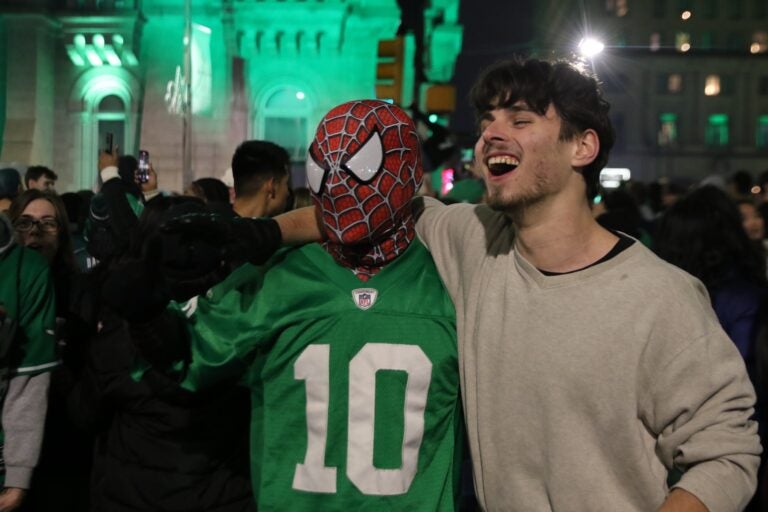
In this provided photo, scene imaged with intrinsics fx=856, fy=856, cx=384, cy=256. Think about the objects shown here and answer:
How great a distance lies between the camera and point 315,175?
8.74 ft

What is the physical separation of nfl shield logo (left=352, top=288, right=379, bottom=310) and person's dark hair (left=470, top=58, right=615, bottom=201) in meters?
0.68

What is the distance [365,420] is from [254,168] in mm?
2479

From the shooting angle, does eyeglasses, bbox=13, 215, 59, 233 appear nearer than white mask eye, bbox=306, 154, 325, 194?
No

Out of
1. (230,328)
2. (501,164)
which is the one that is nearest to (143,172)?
(230,328)

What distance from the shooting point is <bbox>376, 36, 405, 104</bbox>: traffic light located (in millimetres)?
11070

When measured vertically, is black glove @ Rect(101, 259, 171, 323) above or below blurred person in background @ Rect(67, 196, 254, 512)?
above

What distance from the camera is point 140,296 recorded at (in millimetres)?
2223

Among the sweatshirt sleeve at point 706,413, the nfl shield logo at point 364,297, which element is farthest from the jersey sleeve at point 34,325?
the sweatshirt sleeve at point 706,413

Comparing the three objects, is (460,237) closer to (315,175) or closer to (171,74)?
(315,175)

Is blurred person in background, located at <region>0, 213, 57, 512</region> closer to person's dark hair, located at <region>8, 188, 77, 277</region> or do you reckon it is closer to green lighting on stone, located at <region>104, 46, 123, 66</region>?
person's dark hair, located at <region>8, 188, 77, 277</region>

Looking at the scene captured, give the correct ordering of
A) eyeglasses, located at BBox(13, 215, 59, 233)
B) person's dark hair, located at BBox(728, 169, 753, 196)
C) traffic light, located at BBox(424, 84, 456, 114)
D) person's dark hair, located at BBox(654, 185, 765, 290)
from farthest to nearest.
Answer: traffic light, located at BBox(424, 84, 456, 114)
person's dark hair, located at BBox(728, 169, 753, 196)
eyeglasses, located at BBox(13, 215, 59, 233)
person's dark hair, located at BBox(654, 185, 765, 290)

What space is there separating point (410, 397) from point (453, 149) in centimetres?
→ 1023

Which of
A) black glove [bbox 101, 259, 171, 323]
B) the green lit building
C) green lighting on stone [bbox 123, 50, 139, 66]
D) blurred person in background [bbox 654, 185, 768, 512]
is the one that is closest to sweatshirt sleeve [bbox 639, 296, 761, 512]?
black glove [bbox 101, 259, 171, 323]

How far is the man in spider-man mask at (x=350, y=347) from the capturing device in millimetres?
2637
